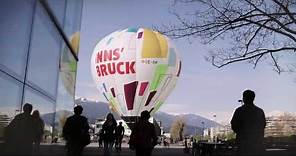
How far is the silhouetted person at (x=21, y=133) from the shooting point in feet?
14.8

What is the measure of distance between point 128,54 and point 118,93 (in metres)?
2.58

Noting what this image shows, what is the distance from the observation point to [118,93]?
29.7m

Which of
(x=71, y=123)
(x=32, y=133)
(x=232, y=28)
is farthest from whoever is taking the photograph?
(x=232, y=28)

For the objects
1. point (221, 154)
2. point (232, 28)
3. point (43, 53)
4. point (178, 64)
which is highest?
point (178, 64)

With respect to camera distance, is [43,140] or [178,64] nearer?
[43,140]

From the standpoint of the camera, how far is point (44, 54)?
236 inches

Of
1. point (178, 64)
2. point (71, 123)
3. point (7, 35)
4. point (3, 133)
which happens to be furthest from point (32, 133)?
point (178, 64)

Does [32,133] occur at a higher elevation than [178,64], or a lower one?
lower

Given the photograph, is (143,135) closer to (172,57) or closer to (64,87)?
(64,87)

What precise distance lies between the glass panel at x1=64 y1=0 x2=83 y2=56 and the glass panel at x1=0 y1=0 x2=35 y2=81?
2.86 m

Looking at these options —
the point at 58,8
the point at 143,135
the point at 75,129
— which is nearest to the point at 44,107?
the point at 58,8

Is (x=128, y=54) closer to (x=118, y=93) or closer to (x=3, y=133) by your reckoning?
(x=118, y=93)

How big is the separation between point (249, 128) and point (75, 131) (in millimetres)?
3260

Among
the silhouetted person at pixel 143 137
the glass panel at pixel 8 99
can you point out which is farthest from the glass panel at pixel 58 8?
the silhouetted person at pixel 143 137
